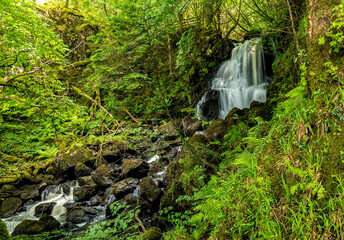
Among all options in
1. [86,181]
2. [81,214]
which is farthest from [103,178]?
[81,214]

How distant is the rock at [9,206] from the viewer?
6662 millimetres

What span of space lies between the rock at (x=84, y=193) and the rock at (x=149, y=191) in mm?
2365

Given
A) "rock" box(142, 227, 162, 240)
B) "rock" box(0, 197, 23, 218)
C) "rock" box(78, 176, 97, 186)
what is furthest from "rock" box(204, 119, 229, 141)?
"rock" box(0, 197, 23, 218)

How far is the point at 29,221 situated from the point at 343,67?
24.5 ft

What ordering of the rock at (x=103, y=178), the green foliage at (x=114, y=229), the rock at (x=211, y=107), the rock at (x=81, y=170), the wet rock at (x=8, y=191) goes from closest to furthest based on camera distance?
the green foliage at (x=114, y=229)
the rock at (x=103, y=178)
the wet rock at (x=8, y=191)
the rock at (x=81, y=170)
the rock at (x=211, y=107)

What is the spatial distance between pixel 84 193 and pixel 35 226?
70.0 inches

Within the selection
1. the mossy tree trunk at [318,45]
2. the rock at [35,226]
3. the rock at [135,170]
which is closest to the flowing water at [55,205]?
the rock at [35,226]

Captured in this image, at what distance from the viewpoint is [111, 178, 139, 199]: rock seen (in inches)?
249

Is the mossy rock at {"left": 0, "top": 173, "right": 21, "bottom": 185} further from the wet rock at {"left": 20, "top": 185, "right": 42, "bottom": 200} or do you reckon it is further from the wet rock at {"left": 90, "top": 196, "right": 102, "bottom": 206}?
the wet rock at {"left": 90, "top": 196, "right": 102, "bottom": 206}

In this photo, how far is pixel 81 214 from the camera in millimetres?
6020

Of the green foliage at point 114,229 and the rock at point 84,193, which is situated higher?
the green foliage at point 114,229

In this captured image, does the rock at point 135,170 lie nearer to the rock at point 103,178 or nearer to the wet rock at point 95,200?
the rock at point 103,178

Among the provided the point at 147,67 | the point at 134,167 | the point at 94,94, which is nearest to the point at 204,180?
the point at 134,167

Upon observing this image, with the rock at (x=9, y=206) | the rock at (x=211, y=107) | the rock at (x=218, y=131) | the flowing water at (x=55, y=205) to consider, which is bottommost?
the flowing water at (x=55, y=205)
